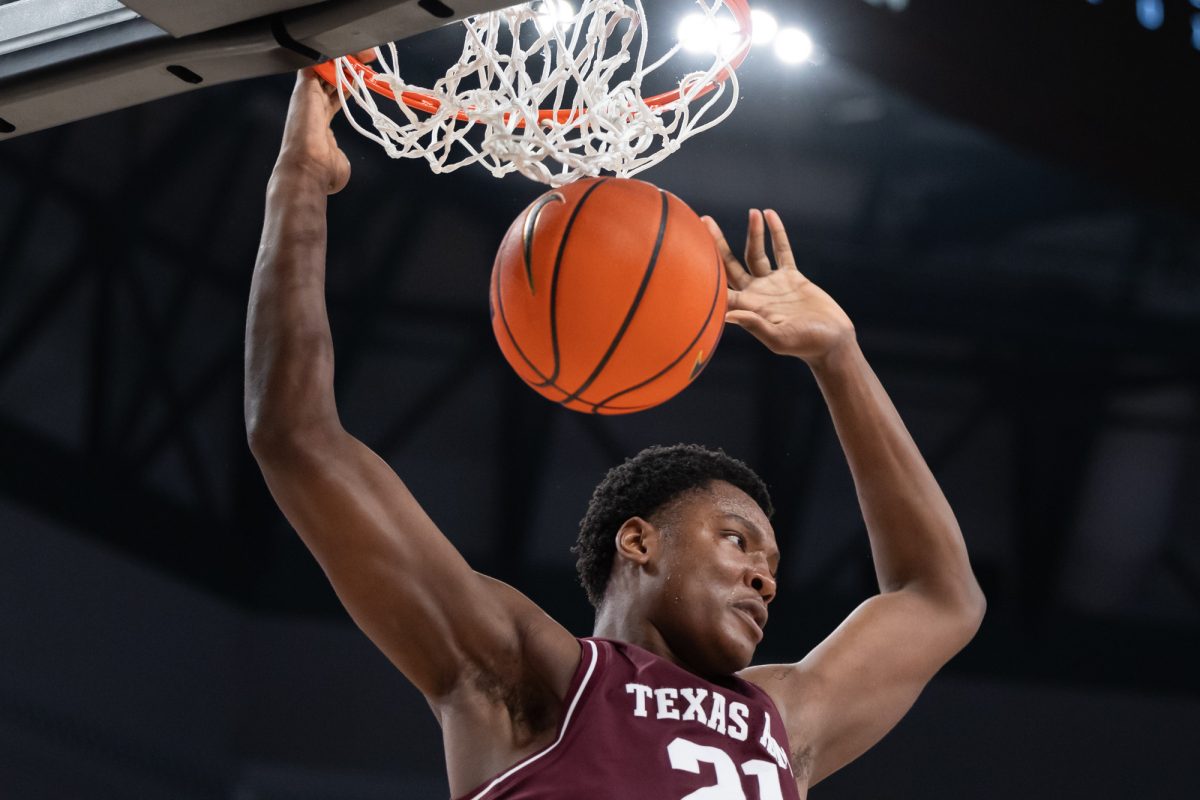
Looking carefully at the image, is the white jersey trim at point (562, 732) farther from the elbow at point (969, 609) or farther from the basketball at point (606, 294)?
the elbow at point (969, 609)

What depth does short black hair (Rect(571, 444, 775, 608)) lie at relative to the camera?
228 cm

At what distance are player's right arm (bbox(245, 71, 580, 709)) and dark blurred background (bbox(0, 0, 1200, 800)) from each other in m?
3.18

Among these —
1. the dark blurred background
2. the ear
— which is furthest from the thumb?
the dark blurred background

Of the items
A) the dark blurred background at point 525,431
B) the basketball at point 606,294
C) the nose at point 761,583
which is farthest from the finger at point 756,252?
the dark blurred background at point 525,431

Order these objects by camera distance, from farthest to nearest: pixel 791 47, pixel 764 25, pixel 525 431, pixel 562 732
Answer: pixel 525 431
pixel 791 47
pixel 764 25
pixel 562 732

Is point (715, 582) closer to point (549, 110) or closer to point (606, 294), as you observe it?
point (606, 294)

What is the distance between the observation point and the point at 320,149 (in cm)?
190

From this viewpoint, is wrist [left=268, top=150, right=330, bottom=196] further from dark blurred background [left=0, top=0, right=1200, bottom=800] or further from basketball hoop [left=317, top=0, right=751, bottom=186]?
dark blurred background [left=0, top=0, right=1200, bottom=800]

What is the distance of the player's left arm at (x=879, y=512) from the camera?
2271 mm

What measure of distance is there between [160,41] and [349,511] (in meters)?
0.63

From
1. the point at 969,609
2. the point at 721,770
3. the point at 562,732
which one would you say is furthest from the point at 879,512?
the point at 562,732

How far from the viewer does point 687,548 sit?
212cm

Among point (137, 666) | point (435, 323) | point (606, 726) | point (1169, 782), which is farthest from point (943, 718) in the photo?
point (606, 726)

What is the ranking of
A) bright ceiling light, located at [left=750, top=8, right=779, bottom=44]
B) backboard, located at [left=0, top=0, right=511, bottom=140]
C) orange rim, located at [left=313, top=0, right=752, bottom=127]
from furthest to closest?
bright ceiling light, located at [left=750, top=8, right=779, bottom=44] < orange rim, located at [left=313, top=0, right=752, bottom=127] < backboard, located at [left=0, top=0, right=511, bottom=140]
